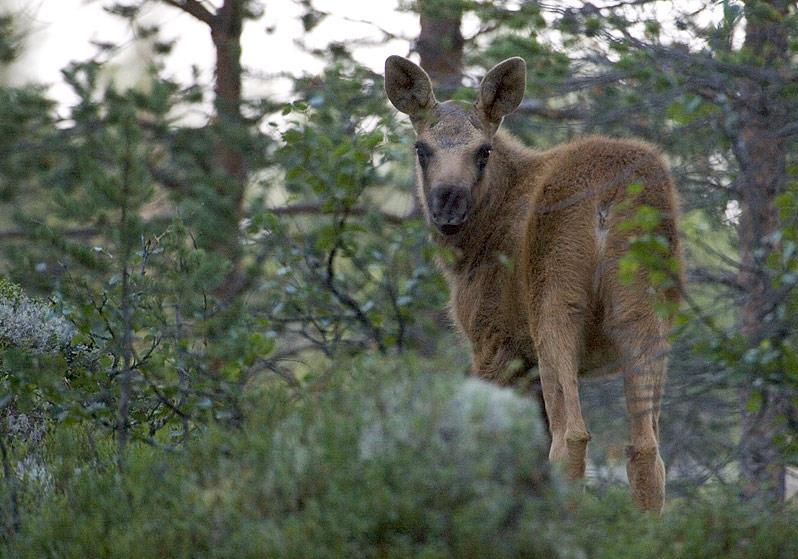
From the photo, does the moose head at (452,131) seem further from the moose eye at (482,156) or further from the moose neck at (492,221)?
the moose neck at (492,221)

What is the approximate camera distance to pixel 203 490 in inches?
195

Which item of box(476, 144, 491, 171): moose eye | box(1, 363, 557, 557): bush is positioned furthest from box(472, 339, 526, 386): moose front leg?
box(1, 363, 557, 557): bush

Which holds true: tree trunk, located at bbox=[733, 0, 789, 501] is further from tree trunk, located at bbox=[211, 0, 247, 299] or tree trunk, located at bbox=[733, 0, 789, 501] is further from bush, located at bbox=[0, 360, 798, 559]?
tree trunk, located at bbox=[211, 0, 247, 299]

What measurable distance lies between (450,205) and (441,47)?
5946 mm

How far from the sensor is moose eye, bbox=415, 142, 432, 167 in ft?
26.2

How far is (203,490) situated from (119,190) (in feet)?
5.37

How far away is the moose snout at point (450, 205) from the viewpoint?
7.55 meters

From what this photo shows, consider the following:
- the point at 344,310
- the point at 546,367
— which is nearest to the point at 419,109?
the point at 344,310

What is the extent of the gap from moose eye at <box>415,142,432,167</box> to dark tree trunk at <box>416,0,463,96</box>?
101 inches

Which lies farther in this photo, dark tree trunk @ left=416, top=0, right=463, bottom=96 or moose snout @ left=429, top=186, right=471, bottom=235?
dark tree trunk @ left=416, top=0, right=463, bottom=96

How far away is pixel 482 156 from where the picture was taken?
7.99m

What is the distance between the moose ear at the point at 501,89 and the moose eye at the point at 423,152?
2.06 feet

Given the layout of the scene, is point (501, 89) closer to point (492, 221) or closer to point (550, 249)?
point (492, 221)

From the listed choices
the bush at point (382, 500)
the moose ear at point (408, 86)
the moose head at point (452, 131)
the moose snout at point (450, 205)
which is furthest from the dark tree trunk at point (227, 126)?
the bush at point (382, 500)
